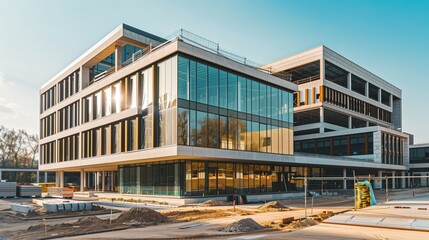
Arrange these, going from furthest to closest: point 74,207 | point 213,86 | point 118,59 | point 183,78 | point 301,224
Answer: point 118,59
point 213,86
point 183,78
point 74,207
point 301,224

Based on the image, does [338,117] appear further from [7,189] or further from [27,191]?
[7,189]

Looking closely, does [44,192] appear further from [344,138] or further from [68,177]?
[344,138]

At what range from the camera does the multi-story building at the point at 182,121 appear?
3662 centimetres

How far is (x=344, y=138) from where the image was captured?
73.8 m

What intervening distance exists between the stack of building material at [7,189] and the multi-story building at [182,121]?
8886 mm

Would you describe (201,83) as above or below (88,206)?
above

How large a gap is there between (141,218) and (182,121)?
13606mm

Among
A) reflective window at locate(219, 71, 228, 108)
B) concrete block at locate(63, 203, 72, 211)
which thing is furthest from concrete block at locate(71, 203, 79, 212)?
reflective window at locate(219, 71, 228, 108)

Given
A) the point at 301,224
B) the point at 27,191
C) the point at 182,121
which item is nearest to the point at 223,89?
the point at 182,121

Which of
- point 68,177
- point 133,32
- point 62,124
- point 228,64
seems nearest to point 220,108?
point 228,64

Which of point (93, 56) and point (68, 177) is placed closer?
point (93, 56)

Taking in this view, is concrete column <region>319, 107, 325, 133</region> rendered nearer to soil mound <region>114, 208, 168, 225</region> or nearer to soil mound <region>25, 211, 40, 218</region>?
soil mound <region>114, 208, 168, 225</region>

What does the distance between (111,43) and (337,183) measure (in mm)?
44728

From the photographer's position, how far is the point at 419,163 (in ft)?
276
